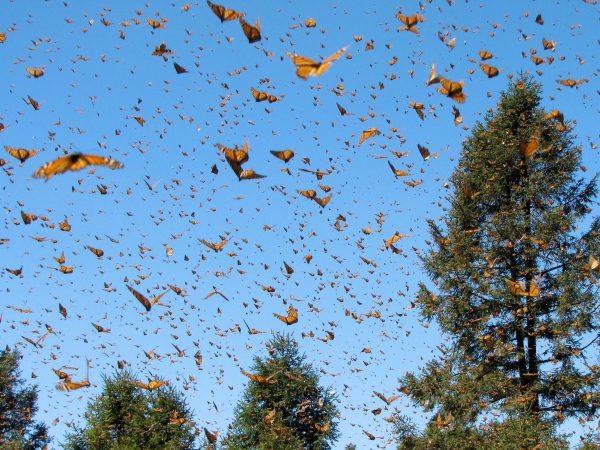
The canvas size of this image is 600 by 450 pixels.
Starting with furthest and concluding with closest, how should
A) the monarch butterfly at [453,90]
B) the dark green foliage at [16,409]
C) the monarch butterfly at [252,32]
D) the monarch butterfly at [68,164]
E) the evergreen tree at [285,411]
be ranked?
1. the dark green foliage at [16,409]
2. the evergreen tree at [285,411]
3. the monarch butterfly at [453,90]
4. the monarch butterfly at [252,32]
5. the monarch butterfly at [68,164]

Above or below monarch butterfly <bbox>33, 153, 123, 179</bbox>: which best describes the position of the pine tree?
above

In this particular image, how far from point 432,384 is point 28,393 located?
36.7 m

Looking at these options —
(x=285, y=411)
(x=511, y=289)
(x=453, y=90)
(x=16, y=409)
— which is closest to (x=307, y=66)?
(x=453, y=90)

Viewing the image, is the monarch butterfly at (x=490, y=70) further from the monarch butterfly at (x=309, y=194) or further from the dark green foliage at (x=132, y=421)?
the dark green foliage at (x=132, y=421)

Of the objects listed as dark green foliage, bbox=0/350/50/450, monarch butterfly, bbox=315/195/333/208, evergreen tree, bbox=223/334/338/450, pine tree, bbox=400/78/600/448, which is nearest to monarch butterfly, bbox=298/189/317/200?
monarch butterfly, bbox=315/195/333/208

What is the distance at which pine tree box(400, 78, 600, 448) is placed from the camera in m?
15.3

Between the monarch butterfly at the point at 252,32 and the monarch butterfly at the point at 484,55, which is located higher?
the monarch butterfly at the point at 484,55

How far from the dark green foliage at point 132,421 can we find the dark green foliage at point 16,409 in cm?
1572

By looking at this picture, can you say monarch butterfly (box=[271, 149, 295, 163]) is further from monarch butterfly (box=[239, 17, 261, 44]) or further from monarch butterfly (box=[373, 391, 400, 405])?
monarch butterfly (box=[373, 391, 400, 405])

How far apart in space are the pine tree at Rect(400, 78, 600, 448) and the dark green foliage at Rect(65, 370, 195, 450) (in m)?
12.4

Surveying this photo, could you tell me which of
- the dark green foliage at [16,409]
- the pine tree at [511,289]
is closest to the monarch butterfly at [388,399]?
the pine tree at [511,289]

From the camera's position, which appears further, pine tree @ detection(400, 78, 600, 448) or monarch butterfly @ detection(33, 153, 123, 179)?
pine tree @ detection(400, 78, 600, 448)

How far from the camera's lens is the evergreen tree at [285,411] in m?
23.3

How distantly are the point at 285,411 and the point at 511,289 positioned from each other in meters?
12.4
